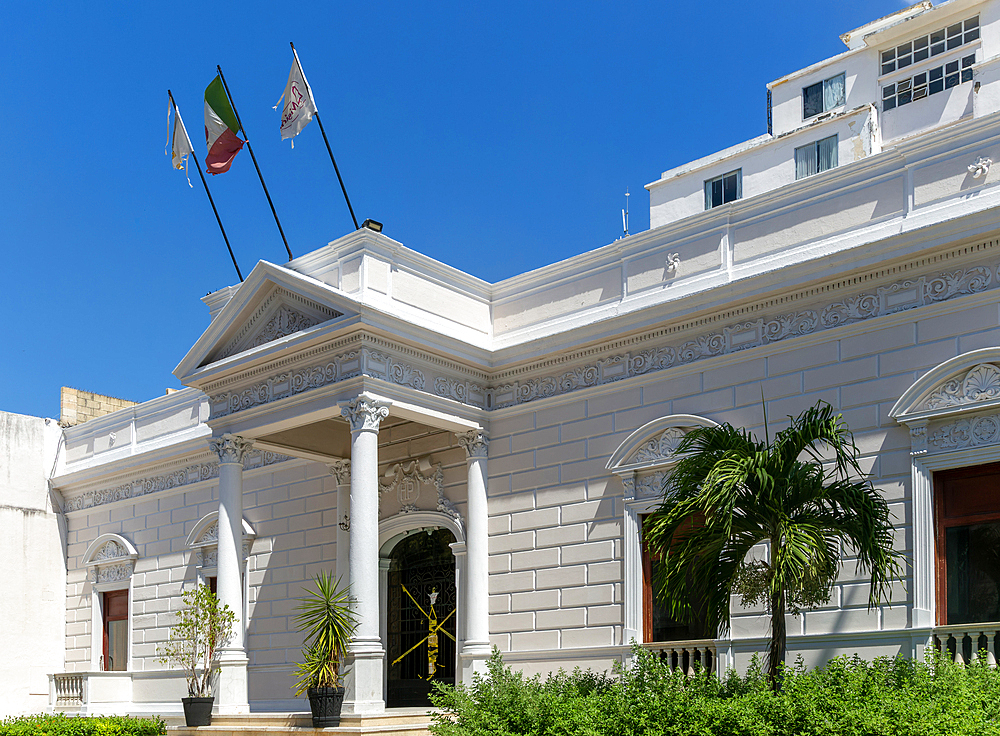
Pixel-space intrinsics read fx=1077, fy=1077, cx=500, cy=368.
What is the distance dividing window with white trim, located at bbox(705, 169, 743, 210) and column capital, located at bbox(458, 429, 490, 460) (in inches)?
597

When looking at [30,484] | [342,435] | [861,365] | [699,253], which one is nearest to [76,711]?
[30,484]

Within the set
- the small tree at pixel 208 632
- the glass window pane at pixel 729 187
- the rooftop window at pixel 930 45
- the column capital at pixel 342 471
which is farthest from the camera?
the glass window pane at pixel 729 187

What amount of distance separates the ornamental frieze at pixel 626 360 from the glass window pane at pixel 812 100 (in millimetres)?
15959

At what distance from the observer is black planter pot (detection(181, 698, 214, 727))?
47.3ft

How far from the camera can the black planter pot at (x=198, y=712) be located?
1442 centimetres

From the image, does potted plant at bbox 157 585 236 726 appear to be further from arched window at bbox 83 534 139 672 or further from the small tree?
arched window at bbox 83 534 139 672

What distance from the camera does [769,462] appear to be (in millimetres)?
9820

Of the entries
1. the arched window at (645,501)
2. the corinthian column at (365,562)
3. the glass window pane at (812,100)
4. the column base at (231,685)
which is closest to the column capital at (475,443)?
the corinthian column at (365,562)

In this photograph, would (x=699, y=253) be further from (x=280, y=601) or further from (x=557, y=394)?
(x=280, y=601)

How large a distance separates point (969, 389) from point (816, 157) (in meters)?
17.0

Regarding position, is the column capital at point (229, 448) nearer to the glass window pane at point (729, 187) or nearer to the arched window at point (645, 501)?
the arched window at point (645, 501)

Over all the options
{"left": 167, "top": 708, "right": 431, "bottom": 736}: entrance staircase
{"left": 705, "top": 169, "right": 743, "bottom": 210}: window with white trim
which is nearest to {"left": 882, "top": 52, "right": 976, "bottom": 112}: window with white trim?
{"left": 705, "top": 169, "right": 743, "bottom": 210}: window with white trim

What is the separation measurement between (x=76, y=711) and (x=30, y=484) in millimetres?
4944

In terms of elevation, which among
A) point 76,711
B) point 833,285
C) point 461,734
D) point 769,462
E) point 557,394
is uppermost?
point 833,285
